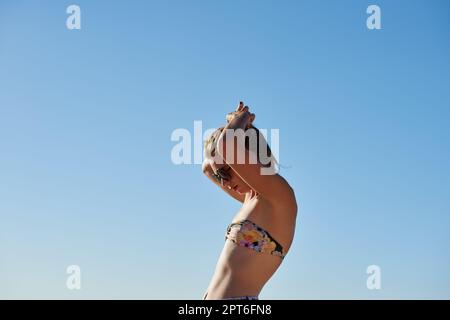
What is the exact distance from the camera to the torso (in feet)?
16.3

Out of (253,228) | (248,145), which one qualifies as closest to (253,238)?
(253,228)

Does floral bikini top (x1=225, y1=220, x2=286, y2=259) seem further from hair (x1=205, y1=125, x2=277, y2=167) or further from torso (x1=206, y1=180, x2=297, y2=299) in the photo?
hair (x1=205, y1=125, x2=277, y2=167)

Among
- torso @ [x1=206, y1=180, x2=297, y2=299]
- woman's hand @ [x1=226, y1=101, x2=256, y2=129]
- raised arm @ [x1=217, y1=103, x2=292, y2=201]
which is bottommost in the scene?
torso @ [x1=206, y1=180, x2=297, y2=299]

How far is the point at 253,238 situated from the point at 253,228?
0.08 m

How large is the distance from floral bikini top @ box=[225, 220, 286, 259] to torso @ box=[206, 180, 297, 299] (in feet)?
0.10

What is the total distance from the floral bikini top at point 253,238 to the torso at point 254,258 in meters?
0.03

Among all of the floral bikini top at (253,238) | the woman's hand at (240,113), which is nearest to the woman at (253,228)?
the floral bikini top at (253,238)

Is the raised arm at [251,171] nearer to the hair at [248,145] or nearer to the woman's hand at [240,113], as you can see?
the hair at [248,145]

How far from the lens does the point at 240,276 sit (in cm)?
495

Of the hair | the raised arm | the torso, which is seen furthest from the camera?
the hair

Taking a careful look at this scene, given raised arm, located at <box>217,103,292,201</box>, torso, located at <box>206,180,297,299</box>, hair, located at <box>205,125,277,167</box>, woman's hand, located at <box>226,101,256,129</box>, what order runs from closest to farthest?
torso, located at <box>206,180,297,299</box>
raised arm, located at <box>217,103,292,201</box>
hair, located at <box>205,125,277,167</box>
woman's hand, located at <box>226,101,256,129</box>

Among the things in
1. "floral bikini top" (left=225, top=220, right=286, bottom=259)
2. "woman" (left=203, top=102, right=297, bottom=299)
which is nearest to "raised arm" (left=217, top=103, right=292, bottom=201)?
"woman" (left=203, top=102, right=297, bottom=299)

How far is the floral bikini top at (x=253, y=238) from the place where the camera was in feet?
16.5
